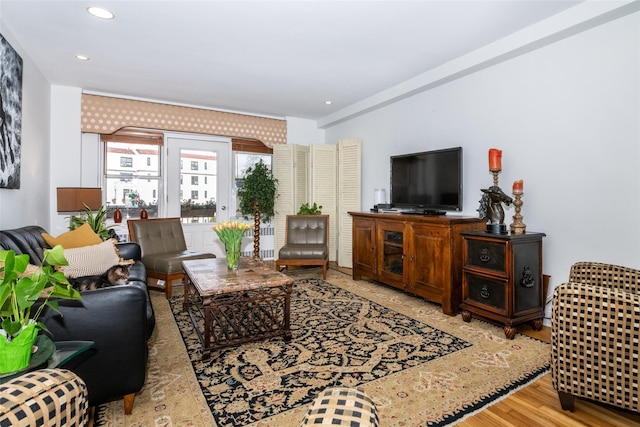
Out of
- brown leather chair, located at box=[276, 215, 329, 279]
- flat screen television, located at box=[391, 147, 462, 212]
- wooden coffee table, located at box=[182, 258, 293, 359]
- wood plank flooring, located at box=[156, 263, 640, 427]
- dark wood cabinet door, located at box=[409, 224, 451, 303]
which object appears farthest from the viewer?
brown leather chair, located at box=[276, 215, 329, 279]

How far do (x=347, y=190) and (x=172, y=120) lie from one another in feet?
9.91

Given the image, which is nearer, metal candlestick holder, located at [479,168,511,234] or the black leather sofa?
the black leather sofa

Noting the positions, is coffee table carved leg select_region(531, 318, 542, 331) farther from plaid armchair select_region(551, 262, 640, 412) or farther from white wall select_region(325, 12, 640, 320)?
plaid armchair select_region(551, 262, 640, 412)

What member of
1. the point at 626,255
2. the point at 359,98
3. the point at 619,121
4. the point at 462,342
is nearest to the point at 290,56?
the point at 359,98

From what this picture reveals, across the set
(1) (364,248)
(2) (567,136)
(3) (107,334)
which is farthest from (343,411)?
(1) (364,248)

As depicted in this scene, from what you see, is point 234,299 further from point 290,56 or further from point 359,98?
point 359,98

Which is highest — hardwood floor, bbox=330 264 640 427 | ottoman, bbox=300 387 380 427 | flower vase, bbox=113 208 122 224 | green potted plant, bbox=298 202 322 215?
green potted plant, bbox=298 202 322 215

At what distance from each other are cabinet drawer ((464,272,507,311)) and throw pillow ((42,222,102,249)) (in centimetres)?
328

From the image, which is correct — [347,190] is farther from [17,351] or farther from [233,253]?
[17,351]

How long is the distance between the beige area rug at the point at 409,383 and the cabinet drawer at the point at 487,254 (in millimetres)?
554

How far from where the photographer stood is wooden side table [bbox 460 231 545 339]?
2.65m

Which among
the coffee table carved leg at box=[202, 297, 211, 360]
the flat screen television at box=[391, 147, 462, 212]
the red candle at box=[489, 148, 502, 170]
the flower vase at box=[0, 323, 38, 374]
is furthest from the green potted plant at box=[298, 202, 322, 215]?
the flower vase at box=[0, 323, 38, 374]

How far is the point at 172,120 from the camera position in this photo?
5.18 metres

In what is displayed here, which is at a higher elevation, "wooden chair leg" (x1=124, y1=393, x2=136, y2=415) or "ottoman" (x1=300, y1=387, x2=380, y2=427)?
"ottoman" (x1=300, y1=387, x2=380, y2=427)
